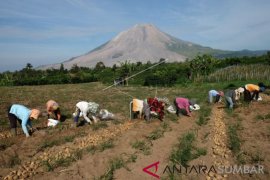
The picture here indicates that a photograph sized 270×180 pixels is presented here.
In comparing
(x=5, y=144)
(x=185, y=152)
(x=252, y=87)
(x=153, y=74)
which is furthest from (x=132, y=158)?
(x=153, y=74)

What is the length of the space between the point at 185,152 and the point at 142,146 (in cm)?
133

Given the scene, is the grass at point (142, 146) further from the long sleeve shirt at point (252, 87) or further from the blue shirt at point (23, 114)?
the long sleeve shirt at point (252, 87)

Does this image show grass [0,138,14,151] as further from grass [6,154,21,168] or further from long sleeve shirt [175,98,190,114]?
long sleeve shirt [175,98,190,114]

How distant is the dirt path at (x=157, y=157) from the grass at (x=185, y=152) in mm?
223

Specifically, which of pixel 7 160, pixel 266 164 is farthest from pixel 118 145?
pixel 266 164

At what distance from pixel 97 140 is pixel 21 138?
2.54 m

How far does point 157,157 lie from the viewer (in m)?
7.35

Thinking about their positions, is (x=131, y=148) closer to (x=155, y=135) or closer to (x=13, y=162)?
(x=155, y=135)

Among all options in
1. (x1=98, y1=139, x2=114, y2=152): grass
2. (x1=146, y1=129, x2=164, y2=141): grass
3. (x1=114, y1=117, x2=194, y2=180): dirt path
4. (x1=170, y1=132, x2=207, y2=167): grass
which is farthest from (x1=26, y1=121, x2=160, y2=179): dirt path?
(x1=170, y1=132, x2=207, y2=167): grass

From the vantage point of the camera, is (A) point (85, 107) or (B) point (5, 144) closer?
(B) point (5, 144)

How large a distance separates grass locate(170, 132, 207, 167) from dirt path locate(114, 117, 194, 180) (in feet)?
0.73

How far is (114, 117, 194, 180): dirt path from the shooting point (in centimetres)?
633

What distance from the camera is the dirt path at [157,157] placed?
6.33 meters

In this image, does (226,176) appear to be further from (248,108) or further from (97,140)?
(248,108)
